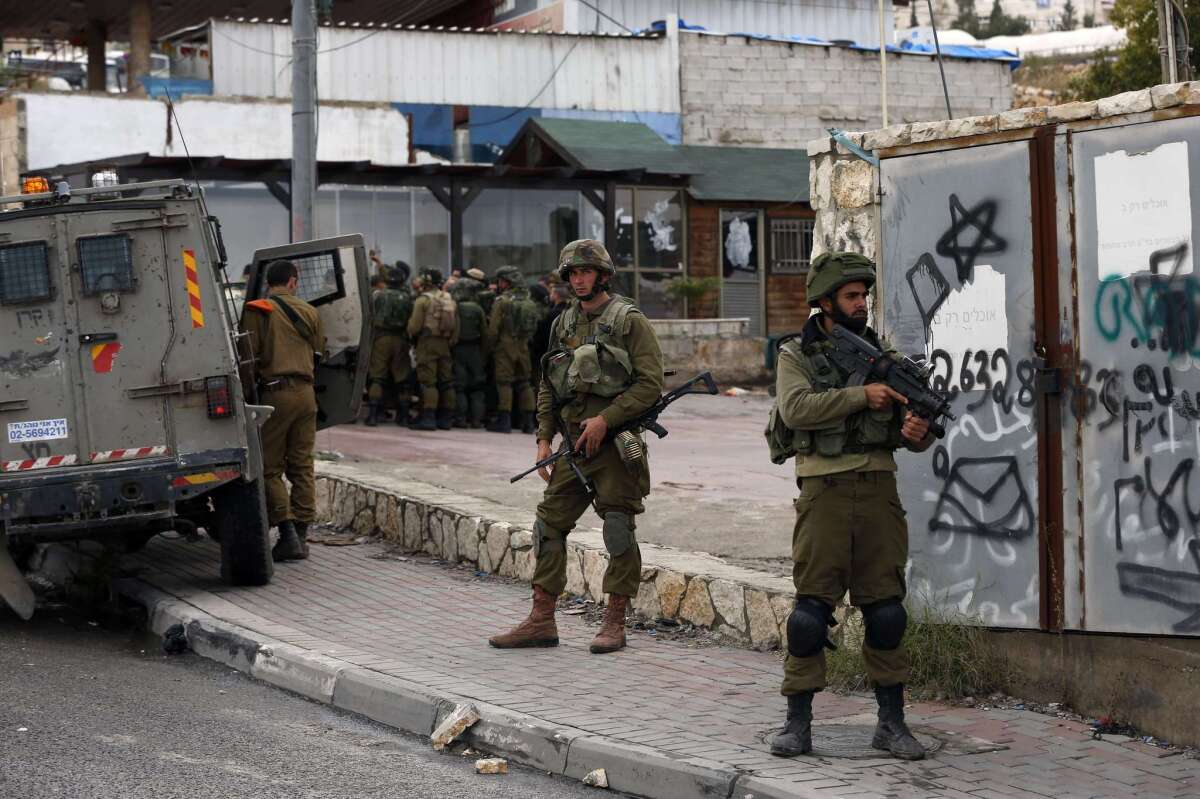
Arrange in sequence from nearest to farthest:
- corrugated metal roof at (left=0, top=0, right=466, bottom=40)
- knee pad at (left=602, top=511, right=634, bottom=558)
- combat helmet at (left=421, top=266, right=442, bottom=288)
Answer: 1. knee pad at (left=602, top=511, right=634, bottom=558)
2. combat helmet at (left=421, top=266, right=442, bottom=288)
3. corrugated metal roof at (left=0, top=0, right=466, bottom=40)

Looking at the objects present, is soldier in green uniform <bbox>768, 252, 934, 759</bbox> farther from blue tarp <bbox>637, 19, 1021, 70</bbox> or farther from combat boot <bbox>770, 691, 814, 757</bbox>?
blue tarp <bbox>637, 19, 1021, 70</bbox>

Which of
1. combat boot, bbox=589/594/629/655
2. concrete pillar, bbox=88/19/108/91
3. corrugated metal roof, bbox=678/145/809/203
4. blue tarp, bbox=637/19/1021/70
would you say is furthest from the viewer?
concrete pillar, bbox=88/19/108/91

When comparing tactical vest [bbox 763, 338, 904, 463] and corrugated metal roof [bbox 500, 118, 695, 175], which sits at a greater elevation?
corrugated metal roof [bbox 500, 118, 695, 175]

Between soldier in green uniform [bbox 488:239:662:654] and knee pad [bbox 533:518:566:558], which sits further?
knee pad [bbox 533:518:566:558]

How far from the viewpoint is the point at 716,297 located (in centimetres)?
2606

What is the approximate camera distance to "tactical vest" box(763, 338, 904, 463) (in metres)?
5.52

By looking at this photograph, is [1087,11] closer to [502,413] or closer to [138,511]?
[502,413]

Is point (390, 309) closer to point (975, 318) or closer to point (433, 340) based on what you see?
point (433, 340)

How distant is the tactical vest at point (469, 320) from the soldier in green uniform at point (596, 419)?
9848mm

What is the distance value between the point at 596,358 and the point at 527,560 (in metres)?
2.45

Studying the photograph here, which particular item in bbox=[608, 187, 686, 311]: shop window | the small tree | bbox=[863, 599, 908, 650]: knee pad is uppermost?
the small tree

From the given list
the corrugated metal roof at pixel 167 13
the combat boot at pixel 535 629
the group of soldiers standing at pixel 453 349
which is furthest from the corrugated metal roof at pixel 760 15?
the combat boot at pixel 535 629

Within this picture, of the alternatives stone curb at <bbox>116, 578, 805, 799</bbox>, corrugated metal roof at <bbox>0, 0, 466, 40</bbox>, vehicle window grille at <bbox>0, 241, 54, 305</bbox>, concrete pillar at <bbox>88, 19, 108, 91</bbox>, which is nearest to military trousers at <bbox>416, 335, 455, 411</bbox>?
stone curb at <bbox>116, 578, 805, 799</bbox>

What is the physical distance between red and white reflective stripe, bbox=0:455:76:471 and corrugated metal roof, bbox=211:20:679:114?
63.2ft
